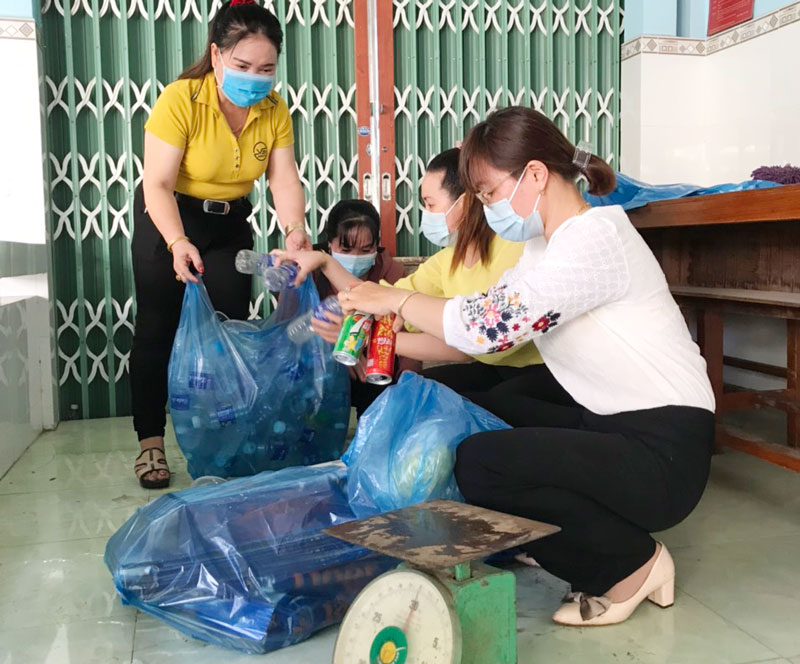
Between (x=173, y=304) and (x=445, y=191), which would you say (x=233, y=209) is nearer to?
(x=173, y=304)

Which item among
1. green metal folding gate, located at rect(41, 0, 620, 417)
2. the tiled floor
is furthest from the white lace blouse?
green metal folding gate, located at rect(41, 0, 620, 417)

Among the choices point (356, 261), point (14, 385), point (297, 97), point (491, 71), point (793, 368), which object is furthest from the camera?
point (491, 71)

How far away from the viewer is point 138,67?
11.4 ft

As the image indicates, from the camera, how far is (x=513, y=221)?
1.59 meters

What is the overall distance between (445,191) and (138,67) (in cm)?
200

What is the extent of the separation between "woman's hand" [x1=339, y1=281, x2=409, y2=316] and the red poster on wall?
9.22ft

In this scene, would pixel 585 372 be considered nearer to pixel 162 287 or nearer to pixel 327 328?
pixel 327 328

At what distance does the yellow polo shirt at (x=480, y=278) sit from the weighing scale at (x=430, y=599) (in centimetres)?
90

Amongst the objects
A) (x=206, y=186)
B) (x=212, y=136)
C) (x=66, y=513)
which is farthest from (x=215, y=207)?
(x=66, y=513)

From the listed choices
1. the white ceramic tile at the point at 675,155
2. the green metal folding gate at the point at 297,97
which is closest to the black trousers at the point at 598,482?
the green metal folding gate at the point at 297,97

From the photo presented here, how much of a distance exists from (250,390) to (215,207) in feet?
1.90

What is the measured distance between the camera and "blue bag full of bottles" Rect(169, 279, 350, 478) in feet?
7.34

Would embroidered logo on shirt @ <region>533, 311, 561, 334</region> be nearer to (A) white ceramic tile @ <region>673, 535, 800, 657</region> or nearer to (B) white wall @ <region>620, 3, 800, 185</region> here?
(A) white ceramic tile @ <region>673, 535, 800, 657</region>

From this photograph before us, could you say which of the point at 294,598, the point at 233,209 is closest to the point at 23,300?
the point at 233,209
